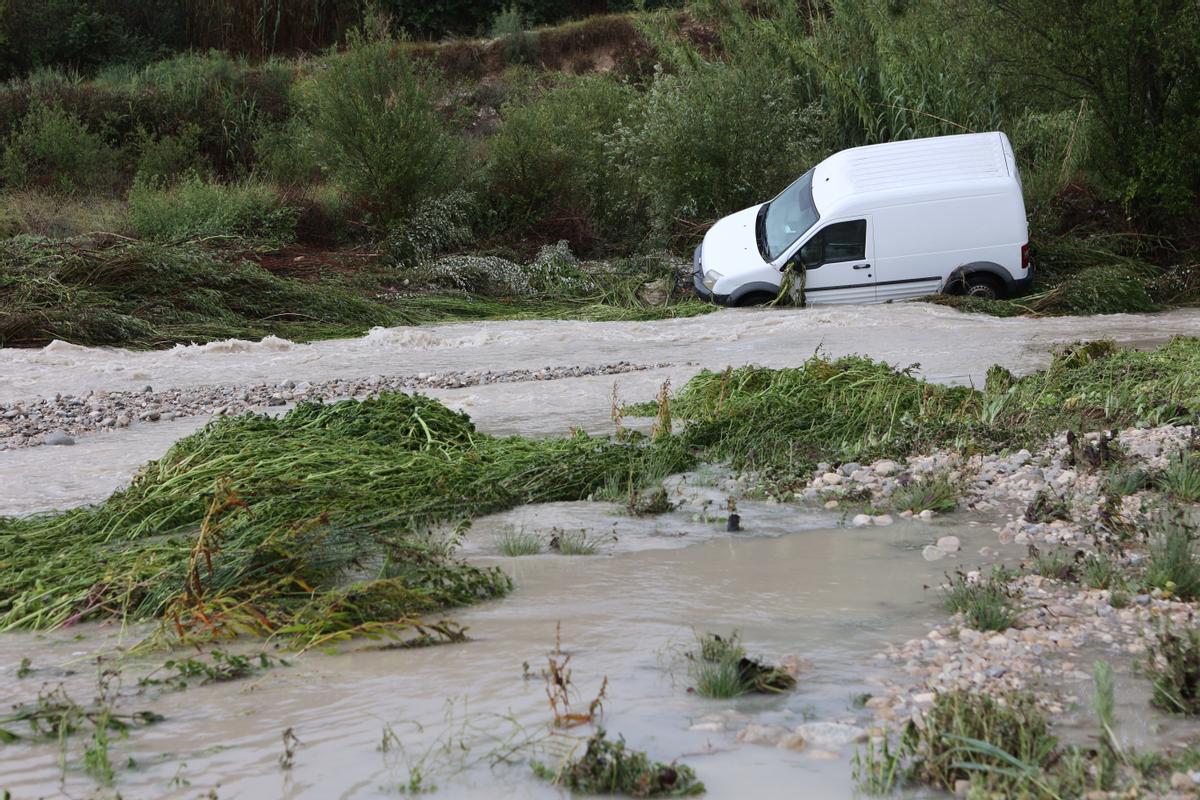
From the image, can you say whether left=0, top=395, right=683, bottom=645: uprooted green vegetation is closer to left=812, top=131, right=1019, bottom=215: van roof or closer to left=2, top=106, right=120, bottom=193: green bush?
left=812, top=131, right=1019, bottom=215: van roof

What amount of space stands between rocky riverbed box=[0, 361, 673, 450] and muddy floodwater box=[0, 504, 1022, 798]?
15.7ft

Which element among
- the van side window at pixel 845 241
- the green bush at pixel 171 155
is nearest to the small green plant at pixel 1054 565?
the van side window at pixel 845 241

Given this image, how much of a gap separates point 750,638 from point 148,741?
90.0 inches

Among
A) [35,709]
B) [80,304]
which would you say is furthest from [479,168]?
[35,709]

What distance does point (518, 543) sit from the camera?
6309 mm

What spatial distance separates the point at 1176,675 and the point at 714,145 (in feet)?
53.8

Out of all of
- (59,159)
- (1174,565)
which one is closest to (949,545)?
(1174,565)

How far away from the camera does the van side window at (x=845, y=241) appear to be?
15609mm

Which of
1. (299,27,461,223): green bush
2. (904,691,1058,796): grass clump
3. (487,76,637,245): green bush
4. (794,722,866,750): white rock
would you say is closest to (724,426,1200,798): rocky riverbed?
(794,722,866,750): white rock

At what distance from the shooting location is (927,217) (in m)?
15.5

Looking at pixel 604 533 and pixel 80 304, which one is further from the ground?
pixel 80 304

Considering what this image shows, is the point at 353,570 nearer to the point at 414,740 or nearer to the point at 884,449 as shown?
the point at 414,740

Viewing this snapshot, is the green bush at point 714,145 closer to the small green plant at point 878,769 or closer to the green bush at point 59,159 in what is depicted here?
the green bush at point 59,159

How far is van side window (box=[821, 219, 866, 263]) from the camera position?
15.6 m
